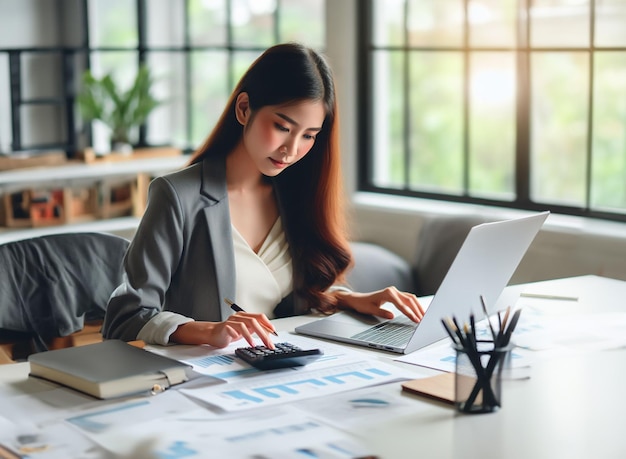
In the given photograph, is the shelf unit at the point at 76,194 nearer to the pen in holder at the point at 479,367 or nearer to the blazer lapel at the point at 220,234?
the blazer lapel at the point at 220,234

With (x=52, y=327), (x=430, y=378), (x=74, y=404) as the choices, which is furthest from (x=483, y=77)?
(x=74, y=404)

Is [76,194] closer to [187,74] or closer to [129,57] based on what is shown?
[187,74]

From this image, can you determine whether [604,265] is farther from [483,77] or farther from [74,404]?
[74,404]

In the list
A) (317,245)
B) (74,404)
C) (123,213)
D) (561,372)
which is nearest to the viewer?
(74,404)

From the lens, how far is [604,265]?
11.4ft

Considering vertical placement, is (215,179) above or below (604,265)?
above

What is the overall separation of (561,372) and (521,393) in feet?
0.57

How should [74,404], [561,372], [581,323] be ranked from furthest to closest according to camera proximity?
[581,323]
[561,372]
[74,404]

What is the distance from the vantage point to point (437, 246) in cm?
388

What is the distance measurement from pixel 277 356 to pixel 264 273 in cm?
60

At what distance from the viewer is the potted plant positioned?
503cm

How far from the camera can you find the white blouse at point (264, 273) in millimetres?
2494

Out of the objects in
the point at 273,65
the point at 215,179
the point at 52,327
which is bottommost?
the point at 52,327

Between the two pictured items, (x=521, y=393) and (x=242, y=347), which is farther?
(x=242, y=347)
